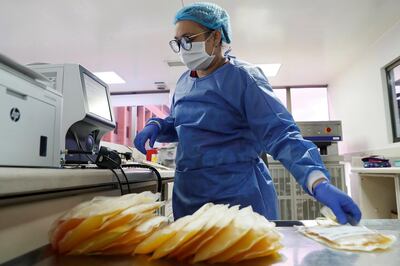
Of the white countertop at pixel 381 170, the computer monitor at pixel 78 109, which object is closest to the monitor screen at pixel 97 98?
the computer monitor at pixel 78 109

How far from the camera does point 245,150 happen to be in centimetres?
110

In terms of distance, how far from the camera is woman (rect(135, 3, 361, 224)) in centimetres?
99

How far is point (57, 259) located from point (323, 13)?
295cm

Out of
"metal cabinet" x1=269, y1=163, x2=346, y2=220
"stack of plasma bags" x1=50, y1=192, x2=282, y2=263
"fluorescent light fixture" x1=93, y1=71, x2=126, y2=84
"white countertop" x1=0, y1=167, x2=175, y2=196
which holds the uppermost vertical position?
"fluorescent light fixture" x1=93, y1=71, x2=126, y2=84

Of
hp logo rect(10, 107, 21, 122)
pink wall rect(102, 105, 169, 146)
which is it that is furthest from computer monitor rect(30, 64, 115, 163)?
pink wall rect(102, 105, 169, 146)

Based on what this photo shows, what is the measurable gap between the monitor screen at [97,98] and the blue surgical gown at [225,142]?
0.40 meters

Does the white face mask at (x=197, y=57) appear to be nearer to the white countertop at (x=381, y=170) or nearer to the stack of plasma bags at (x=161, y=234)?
the stack of plasma bags at (x=161, y=234)

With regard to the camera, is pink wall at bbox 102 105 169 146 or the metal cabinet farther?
pink wall at bbox 102 105 169 146

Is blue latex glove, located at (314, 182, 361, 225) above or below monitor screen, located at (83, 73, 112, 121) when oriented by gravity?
below

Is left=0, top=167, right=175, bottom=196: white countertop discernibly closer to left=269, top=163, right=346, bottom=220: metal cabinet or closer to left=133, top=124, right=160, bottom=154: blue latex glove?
left=133, top=124, right=160, bottom=154: blue latex glove

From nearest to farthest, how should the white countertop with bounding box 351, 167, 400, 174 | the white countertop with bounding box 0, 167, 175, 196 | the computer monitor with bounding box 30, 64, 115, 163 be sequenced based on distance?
the white countertop with bounding box 0, 167, 175, 196 → the computer monitor with bounding box 30, 64, 115, 163 → the white countertop with bounding box 351, 167, 400, 174

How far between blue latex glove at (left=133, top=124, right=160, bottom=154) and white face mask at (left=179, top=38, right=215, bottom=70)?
0.32 metres

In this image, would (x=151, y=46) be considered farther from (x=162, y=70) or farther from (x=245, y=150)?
(x=245, y=150)

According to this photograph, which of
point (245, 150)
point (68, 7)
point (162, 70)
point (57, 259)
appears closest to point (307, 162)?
point (245, 150)
